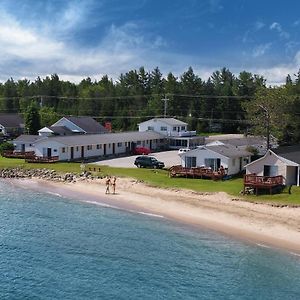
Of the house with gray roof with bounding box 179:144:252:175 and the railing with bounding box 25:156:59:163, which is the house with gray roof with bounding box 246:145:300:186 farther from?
the railing with bounding box 25:156:59:163

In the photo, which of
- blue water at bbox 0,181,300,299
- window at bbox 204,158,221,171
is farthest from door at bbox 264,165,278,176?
blue water at bbox 0,181,300,299

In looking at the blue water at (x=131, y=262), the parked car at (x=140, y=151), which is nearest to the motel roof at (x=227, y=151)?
the blue water at (x=131, y=262)

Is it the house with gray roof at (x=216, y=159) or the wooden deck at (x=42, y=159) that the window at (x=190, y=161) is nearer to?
the house with gray roof at (x=216, y=159)

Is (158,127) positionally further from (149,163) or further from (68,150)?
(149,163)

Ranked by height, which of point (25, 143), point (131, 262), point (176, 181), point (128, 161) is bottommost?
point (131, 262)

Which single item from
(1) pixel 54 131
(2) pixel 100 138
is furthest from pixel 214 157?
(1) pixel 54 131

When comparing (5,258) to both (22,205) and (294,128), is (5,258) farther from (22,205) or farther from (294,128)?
(294,128)
